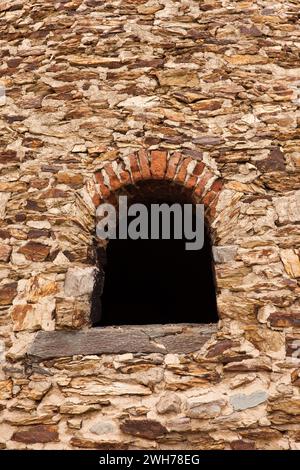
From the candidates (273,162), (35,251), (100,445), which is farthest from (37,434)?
(273,162)

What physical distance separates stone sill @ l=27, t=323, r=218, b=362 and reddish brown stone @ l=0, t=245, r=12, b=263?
58cm

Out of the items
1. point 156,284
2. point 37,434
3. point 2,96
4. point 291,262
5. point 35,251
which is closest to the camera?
point 37,434

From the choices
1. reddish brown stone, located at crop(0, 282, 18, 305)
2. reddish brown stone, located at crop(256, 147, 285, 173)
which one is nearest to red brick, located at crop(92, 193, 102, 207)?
reddish brown stone, located at crop(0, 282, 18, 305)

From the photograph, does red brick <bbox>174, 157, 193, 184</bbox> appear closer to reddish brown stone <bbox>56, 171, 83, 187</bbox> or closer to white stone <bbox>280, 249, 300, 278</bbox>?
reddish brown stone <bbox>56, 171, 83, 187</bbox>

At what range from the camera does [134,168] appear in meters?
3.00

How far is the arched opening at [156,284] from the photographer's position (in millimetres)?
4219

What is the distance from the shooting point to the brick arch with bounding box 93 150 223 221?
2.93 metres

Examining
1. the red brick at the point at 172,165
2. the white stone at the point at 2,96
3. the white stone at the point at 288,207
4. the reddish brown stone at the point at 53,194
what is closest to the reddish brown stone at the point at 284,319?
the white stone at the point at 288,207

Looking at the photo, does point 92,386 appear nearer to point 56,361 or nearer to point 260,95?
point 56,361

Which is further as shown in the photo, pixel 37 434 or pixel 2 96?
pixel 2 96

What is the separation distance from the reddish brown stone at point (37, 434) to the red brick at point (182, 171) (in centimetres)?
176

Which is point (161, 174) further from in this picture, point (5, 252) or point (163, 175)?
point (5, 252)

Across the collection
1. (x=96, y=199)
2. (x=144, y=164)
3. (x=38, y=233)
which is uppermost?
(x=144, y=164)

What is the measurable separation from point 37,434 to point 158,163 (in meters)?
1.89
